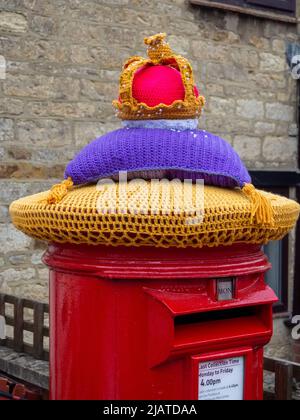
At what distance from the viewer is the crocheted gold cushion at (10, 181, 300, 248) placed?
2336 mm

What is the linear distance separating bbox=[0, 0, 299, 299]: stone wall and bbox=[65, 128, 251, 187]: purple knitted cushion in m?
2.98

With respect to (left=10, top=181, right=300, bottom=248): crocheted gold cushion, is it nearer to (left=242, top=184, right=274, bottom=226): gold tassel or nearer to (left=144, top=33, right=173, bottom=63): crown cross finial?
(left=242, top=184, right=274, bottom=226): gold tassel

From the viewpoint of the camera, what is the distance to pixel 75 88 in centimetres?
578

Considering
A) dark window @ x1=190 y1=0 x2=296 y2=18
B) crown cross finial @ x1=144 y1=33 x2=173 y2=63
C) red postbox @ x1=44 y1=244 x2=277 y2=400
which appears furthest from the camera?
dark window @ x1=190 y1=0 x2=296 y2=18

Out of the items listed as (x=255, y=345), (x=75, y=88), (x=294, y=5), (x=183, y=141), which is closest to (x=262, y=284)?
(x=255, y=345)

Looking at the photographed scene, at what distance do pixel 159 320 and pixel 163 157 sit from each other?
23.0 inches

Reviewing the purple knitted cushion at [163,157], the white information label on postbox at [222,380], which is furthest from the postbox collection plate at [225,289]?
the purple knitted cushion at [163,157]

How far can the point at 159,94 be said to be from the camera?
2.64 metres

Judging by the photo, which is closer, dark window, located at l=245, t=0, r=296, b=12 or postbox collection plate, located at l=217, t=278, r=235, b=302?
postbox collection plate, located at l=217, t=278, r=235, b=302

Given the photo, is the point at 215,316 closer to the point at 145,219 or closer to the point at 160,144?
the point at 145,219

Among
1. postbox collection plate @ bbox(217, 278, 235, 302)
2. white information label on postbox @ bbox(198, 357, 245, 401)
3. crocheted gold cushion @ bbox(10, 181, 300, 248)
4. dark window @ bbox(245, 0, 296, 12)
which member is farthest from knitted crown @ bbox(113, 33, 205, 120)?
dark window @ bbox(245, 0, 296, 12)

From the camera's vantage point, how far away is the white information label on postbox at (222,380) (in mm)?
2576

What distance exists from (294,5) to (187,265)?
17.5 feet

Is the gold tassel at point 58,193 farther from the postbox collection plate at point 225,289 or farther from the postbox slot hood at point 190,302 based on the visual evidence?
the postbox collection plate at point 225,289
